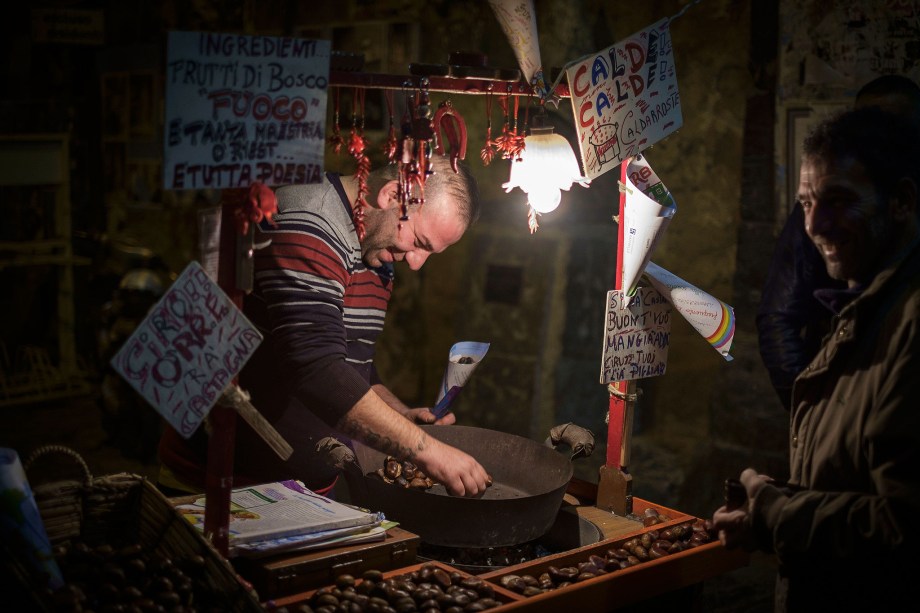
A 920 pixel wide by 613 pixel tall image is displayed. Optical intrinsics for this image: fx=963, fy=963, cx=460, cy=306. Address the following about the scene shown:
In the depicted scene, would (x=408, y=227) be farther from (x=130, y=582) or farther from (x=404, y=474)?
(x=130, y=582)

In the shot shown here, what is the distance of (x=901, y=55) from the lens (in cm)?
467

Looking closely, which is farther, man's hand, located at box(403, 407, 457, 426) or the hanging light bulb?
man's hand, located at box(403, 407, 457, 426)

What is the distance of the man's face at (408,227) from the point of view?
3.05 metres

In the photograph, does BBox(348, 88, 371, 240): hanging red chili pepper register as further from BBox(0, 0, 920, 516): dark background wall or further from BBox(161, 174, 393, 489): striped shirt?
BBox(0, 0, 920, 516): dark background wall

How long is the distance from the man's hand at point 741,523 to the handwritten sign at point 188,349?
115 cm

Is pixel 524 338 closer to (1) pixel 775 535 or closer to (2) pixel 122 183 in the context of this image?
(1) pixel 775 535

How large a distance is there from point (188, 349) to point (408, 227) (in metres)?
1.12

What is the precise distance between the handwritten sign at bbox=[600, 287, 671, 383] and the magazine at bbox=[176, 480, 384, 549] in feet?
3.21

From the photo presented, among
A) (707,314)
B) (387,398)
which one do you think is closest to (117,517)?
(387,398)

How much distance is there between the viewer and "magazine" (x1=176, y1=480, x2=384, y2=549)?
2.39 m

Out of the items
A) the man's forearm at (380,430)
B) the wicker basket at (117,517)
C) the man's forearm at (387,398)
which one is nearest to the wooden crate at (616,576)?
the wicker basket at (117,517)

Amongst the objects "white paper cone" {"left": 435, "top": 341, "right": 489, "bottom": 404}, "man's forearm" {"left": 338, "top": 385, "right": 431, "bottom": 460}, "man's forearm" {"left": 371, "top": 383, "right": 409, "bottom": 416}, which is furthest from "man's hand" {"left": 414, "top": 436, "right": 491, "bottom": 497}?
"man's forearm" {"left": 371, "top": 383, "right": 409, "bottom": 416}

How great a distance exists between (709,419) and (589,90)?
3269mm

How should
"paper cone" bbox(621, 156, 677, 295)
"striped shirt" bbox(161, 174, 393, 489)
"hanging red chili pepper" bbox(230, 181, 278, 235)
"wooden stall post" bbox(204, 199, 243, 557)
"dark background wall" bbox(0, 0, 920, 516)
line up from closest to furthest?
"hanging red chili pepper" bbox(230, 181, 278, 235), "wooden stall post" bbox(204, 199, 243, 557), "striped shirt" bbox(161, 174, 393, 489), "paper cone" bbox(621, 156, 677, 295), "dark background wall" bbox(0, 0, 920, 516)
